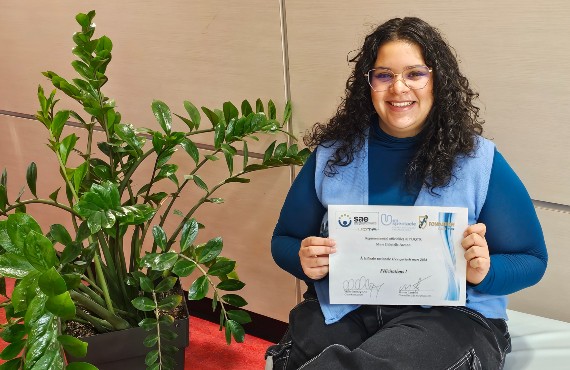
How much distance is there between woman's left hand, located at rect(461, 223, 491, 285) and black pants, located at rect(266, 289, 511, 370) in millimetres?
133

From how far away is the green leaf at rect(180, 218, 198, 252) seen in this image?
1733 millimetres

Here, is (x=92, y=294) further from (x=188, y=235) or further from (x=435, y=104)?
(x=435, y=104)

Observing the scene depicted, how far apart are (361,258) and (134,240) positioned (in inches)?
31.5

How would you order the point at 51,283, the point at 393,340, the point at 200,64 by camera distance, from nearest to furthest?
the point at 51,283 → the point at 393,340 → the point at 200,64

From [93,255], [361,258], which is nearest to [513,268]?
[361,258]

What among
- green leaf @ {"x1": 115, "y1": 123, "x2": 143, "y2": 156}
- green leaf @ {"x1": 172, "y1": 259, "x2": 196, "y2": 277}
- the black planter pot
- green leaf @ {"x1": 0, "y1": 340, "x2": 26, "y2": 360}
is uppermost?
green leaf @ {"x1": 115, "y1": 123, "x2": 143, "y2": 156}

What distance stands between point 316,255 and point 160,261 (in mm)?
445

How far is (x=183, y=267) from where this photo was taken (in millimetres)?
1687

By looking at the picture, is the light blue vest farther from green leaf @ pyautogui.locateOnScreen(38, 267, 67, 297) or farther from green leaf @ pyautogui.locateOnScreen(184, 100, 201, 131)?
green leaf @ pyautogui.locateOnScreen(38, 267, 67, 297)

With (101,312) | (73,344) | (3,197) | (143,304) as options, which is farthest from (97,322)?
(73,344)

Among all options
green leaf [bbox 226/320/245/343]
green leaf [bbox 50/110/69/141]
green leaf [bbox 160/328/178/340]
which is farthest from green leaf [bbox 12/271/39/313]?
green leaf [bbox 226/320/245/343]

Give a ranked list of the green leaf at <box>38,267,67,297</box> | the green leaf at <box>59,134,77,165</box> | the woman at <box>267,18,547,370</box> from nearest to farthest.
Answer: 1. the green leaf at <box>38,267,67,297</box>
2. the woman at <box>267,18,547,370</box>
3. the green leaf at <box>59,134,77,165</box>

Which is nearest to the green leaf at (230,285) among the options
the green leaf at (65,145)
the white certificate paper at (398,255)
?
the white certificate paper at (398,255)

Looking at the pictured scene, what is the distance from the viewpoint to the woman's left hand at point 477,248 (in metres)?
1.36
